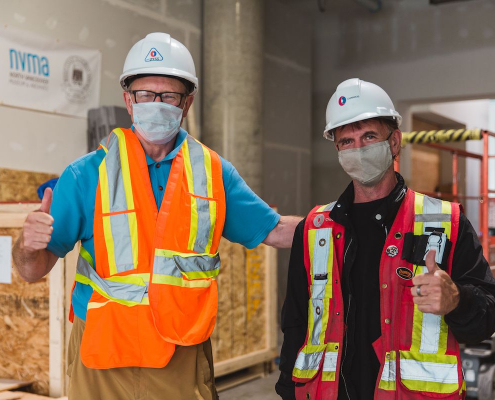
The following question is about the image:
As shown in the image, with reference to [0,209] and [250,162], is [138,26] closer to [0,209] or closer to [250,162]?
[250,162]

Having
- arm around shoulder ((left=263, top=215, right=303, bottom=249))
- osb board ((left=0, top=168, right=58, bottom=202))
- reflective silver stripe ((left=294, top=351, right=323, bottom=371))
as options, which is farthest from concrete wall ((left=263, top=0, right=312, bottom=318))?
reflective silver stripe ((left=294, top=351, right=323, bottom=371))

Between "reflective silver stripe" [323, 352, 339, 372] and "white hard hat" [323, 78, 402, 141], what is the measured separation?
803 mm

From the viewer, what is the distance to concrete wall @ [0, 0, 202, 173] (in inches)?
228

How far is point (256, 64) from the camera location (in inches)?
306

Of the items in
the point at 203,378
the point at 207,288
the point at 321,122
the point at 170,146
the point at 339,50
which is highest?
the point at 339,50

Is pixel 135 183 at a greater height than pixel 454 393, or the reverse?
pixel 135 183

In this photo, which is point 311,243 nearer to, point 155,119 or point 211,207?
point 211,207

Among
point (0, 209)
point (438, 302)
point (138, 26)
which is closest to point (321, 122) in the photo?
point (138, 26)

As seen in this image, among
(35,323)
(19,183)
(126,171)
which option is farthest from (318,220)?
(19,183)

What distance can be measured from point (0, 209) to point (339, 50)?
729 cm

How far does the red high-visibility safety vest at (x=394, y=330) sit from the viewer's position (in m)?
2.08

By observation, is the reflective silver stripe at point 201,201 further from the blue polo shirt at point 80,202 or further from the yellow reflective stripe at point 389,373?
the yellow reflective stripe at point 389,373

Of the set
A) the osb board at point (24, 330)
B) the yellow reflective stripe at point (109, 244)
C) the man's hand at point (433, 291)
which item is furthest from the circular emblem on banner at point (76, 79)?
the man's hand at point (433, 291)

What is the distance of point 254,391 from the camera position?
5.81 m
